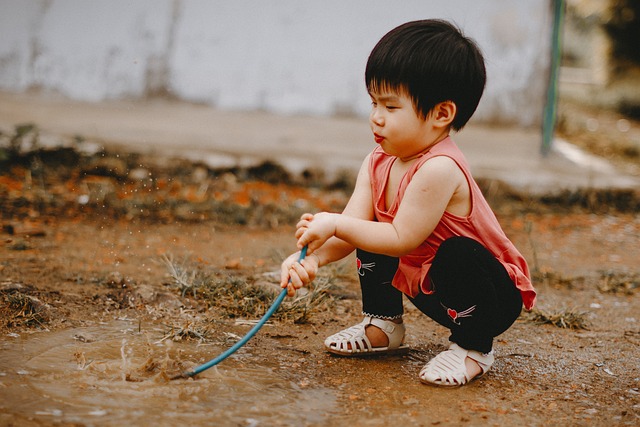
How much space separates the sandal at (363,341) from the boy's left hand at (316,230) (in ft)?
1.21

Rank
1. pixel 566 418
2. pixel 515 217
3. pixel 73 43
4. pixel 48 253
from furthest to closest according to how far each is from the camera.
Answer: pixel 73 43, pixel 515 217, pixel 48 253, pixel 566 418

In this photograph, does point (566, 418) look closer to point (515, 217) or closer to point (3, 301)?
point (3, 301)

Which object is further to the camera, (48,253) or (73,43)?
(73,43)

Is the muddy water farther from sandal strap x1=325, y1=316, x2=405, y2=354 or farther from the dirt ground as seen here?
sandal strap x1=325, y1=316, x2=405, y2=354

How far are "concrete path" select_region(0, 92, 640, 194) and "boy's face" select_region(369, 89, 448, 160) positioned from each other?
9.13 ft

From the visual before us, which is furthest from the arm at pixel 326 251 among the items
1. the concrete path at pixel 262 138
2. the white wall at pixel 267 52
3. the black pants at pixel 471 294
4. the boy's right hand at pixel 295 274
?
the white wall at pixel 267 52

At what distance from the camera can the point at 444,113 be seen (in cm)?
198

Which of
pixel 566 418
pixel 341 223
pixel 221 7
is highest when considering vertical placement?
pixel 221 7

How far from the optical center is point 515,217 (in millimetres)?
4422

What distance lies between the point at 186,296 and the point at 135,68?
8.75ft

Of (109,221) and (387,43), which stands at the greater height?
(387,43)

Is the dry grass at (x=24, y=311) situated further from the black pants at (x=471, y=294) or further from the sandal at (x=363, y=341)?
the black pants at (x=471, y=294)

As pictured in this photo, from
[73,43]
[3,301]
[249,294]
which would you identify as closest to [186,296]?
Answer: [249,294]

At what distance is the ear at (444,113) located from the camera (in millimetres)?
1957
